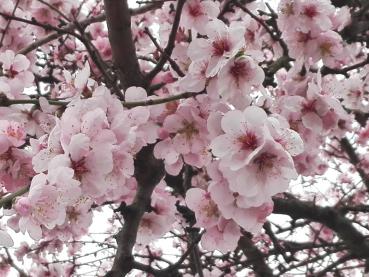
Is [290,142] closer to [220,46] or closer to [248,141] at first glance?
[248,141]

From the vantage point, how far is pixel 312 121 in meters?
2.29

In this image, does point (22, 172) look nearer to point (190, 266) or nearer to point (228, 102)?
point (228, 102)

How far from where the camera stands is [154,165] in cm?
253

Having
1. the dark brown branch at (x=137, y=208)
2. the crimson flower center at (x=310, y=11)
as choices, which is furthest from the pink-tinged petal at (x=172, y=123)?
the crimson flower center at (x=310, y=11)

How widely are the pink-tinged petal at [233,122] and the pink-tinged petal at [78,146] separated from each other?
0.43 meters

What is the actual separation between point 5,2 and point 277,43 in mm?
1670

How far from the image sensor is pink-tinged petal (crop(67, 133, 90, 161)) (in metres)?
1.37

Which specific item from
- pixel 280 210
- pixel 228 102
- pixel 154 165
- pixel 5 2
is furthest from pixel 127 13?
pixel 280 210

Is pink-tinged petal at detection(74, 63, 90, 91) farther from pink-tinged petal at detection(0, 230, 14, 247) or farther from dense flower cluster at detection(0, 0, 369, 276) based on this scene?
pink-tinged petal at detection(0, 230, 14, 247)

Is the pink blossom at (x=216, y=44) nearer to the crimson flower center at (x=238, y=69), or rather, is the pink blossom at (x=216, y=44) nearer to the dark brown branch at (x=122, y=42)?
the crimson flower center at (x=238, y=69)

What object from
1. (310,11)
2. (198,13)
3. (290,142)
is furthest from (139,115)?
(310,11)

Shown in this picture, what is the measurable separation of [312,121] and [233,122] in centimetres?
84

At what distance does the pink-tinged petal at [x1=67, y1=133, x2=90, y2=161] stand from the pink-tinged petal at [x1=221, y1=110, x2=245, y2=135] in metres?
0.43

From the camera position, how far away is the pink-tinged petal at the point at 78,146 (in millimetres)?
1373
